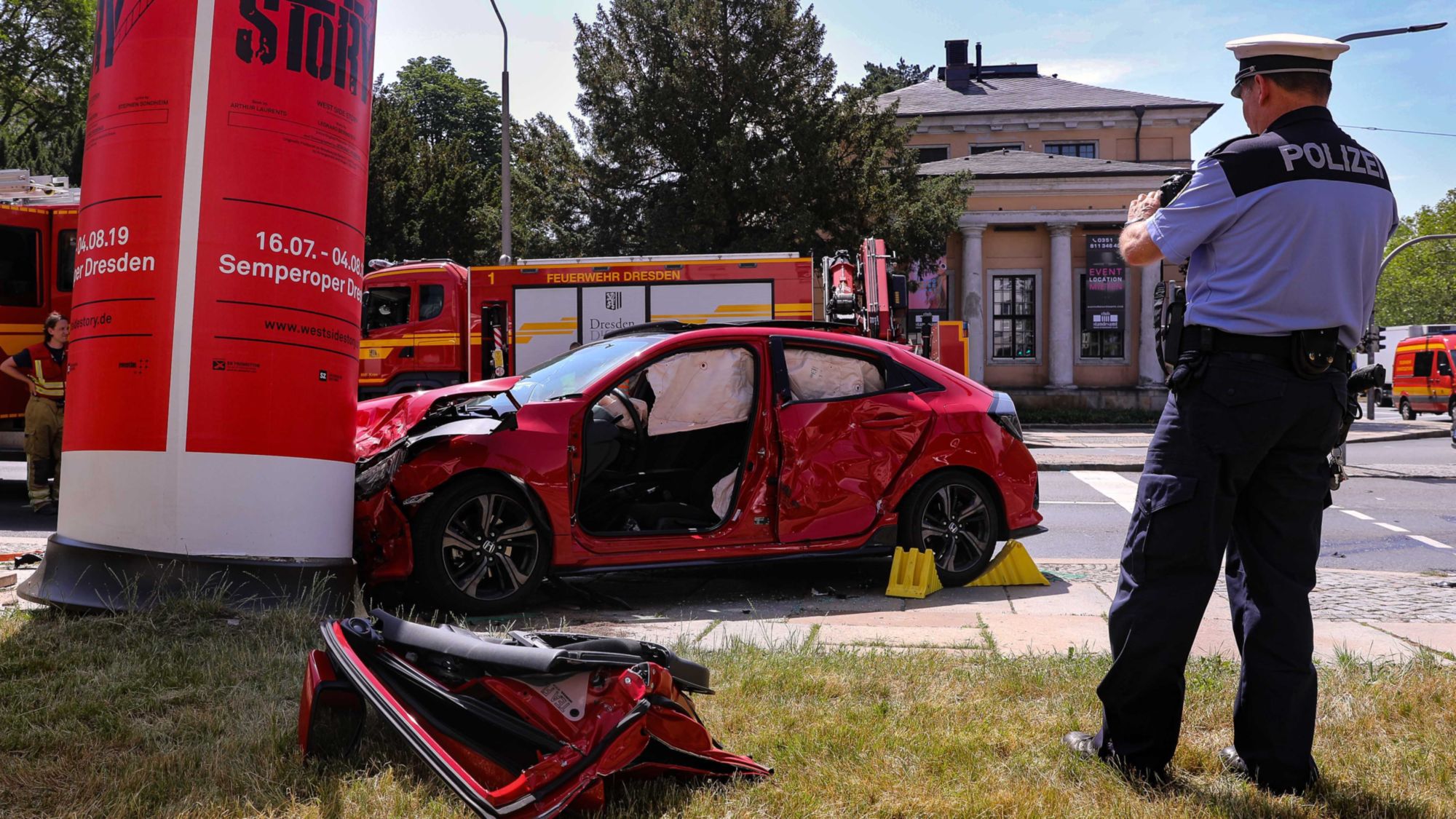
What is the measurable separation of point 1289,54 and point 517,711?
108 inches

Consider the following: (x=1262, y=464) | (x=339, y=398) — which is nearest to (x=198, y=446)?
(x=339, y=398)

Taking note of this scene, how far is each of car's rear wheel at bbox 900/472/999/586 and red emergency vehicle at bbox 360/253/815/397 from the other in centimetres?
1177

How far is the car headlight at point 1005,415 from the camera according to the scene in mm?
7148

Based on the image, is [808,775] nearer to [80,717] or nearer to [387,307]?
[80,717]

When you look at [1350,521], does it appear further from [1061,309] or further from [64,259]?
[1061,309]

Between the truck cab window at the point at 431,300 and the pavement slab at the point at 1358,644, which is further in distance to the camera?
the truck cab window at the point at 431,300

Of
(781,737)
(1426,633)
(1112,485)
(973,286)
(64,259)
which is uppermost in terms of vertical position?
(973,286)

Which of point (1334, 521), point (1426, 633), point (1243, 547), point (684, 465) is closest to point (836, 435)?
point (684, 465)

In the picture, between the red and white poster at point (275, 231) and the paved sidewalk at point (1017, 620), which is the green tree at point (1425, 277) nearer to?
the paved sidewalk at point (1017, 620)

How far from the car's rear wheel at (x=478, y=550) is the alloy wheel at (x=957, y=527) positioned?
2384 millimetres

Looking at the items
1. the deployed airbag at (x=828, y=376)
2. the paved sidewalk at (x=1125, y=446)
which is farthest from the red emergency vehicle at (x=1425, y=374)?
the deployed airbag at (x=828, y=376)

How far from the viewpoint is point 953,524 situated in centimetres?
694

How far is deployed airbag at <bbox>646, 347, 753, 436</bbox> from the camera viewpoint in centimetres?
691

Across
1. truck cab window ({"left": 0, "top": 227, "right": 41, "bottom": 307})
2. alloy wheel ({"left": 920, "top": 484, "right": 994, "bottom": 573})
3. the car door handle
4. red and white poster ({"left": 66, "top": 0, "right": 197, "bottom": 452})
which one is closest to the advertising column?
red and white poster ({"left": 66, "top": 0, "right": 197, "bottom": 452})
